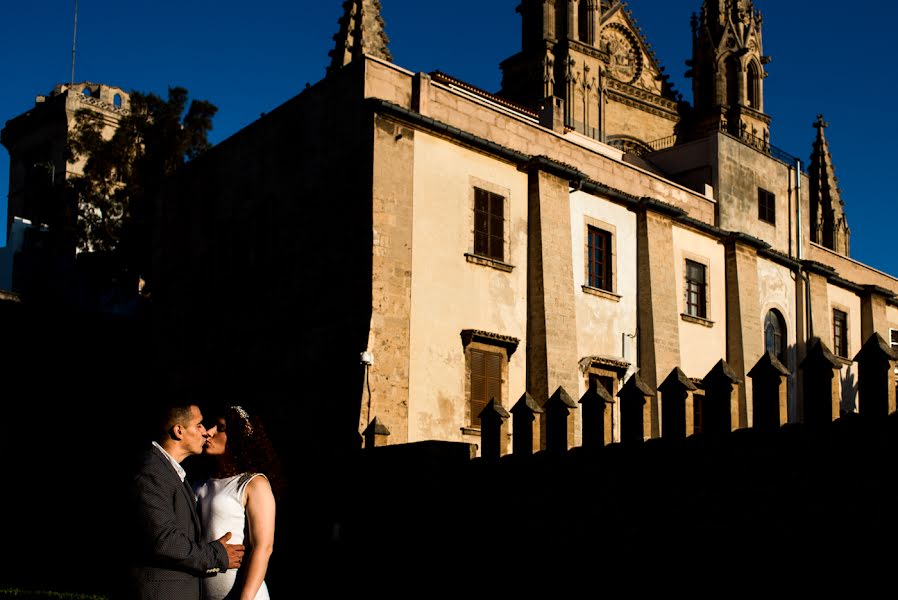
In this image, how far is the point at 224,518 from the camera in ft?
19.0

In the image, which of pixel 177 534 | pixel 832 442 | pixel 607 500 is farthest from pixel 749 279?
pixel 177 534

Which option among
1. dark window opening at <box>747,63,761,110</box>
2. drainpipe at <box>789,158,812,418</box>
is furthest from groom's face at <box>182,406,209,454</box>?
dark window opening at <box>747,63,761,110</box>

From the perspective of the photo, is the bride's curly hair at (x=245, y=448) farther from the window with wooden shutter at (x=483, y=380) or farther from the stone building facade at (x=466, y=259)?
the window with wooden shutter at (x=483, y=380)

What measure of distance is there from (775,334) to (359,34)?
70.4 feet

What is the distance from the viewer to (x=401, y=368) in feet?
64.0

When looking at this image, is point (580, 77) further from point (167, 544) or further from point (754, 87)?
point (167, 544)

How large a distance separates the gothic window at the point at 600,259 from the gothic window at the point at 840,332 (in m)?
9.72

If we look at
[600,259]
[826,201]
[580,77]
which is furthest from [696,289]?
[826,201]

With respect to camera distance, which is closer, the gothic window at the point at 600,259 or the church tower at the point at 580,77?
the gothic window at the point at 600,259

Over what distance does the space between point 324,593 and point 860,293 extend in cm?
2067

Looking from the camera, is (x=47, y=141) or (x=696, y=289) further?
(x=47, y=141)

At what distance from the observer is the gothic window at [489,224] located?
70.5ft

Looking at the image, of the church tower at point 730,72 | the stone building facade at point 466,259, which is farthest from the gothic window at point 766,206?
the church tower at point 730,72

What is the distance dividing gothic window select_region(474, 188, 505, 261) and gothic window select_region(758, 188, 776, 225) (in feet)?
30.7
